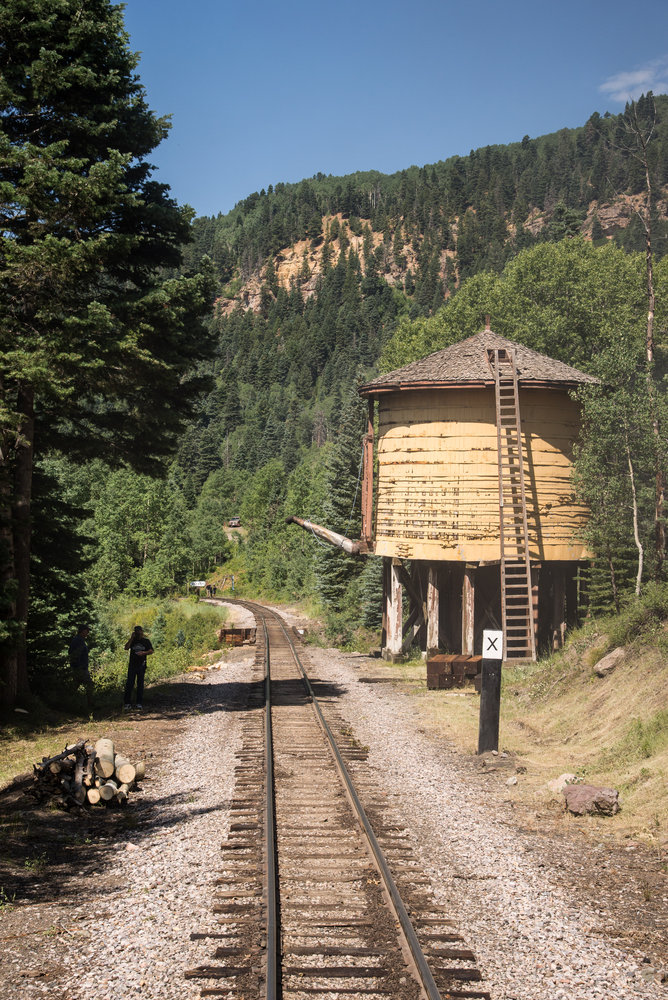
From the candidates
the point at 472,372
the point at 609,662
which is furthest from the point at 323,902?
the point at 472,372

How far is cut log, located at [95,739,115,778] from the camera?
1072 centimetres

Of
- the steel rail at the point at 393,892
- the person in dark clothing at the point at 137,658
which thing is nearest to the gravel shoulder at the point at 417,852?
the steel rail at the point at 393,892

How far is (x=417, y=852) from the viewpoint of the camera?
8.57 metres

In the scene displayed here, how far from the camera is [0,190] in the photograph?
12.5 metres

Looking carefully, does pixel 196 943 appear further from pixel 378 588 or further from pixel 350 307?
pixel 350 307

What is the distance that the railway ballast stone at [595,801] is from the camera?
9.95m

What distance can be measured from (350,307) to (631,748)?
179593 millimetres

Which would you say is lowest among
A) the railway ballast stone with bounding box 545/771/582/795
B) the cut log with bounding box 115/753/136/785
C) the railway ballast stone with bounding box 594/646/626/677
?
the railway ballast stone with bounding box 545/771/582/795

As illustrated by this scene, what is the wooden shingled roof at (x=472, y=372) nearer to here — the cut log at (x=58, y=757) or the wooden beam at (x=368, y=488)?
the wooden beam at (x=368, y=488)

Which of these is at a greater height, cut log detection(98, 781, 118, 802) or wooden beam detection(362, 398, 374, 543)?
wooden beam detection(362, 398, 374, 543)

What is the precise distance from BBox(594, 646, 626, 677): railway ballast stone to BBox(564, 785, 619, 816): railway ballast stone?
18.4 ft

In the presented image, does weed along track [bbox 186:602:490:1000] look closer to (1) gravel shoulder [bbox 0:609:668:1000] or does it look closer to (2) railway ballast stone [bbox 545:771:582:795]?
(1) gravel shoulder [bbox 0:609:668:1000]

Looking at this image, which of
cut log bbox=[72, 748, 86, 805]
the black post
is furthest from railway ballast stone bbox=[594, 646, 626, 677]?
cut log bbox=[72, 748, 86, 805]

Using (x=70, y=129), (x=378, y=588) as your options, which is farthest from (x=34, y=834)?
(x=378, y=588)
